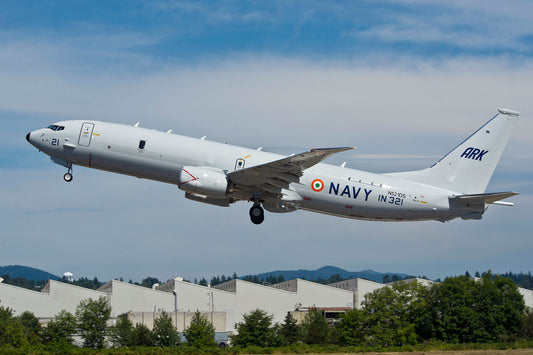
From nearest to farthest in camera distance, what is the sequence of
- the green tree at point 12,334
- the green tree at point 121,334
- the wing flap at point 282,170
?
the wing flap at point 282,170, the green tree at point 12,334, the green tree at point 121,334

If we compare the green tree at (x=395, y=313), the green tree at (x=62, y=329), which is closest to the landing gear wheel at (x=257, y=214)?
the green tree at (x=395, y=313)

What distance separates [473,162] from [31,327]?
82.7 metres

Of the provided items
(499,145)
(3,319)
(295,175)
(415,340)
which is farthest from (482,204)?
(3,319)

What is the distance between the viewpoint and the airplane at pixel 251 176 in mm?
44844

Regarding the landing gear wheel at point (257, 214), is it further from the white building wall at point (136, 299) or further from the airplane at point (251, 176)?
the white building wall at point (136, 299)

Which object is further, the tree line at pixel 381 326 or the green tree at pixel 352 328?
the green tree at pixel 352 328

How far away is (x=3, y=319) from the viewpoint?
108188 mm

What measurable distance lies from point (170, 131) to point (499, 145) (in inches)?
959

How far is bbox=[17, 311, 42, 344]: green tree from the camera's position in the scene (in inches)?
3752

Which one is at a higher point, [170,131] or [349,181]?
[170,131]

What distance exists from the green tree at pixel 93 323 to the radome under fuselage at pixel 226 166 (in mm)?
51028

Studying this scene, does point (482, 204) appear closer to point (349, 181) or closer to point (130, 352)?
point (349, 181)

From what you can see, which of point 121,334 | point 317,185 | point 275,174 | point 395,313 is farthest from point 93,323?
point 275,174

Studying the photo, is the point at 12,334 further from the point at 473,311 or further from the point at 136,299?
the point at 473,311
